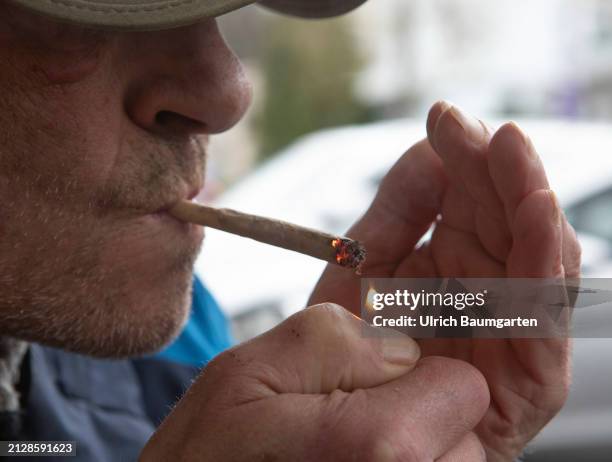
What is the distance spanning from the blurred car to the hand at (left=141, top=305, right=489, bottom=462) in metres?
0.37

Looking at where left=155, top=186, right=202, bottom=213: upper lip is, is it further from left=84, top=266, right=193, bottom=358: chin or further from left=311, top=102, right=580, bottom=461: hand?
left=311, top=102, right=580, bottom=461: hand

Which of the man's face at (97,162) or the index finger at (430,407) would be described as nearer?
the index finger at (430,407)

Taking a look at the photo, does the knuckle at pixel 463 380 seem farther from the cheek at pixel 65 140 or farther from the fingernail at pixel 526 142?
the cheek at pixel 65 140

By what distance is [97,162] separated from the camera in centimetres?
73

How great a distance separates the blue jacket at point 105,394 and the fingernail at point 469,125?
476 millimetres

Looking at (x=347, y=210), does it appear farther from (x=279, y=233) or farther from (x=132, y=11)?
(x=132, y=11)

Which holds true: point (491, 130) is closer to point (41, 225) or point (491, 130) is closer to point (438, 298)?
point (438, 298)

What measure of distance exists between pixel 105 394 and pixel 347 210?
1985 millimetres

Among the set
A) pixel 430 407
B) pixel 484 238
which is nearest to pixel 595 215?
pixel 484 238

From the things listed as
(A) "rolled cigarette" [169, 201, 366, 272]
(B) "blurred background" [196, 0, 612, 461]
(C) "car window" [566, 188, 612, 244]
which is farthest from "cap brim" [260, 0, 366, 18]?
(B) "blurred background" [196, 0, 612, 461]

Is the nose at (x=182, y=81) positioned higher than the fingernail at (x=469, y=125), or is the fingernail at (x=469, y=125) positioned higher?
the fingernail at (x=469, y=125)

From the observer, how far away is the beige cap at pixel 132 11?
603mm

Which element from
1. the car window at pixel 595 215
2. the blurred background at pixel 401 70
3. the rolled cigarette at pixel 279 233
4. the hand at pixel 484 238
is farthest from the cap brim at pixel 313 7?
the blurred background at pixel 401 70

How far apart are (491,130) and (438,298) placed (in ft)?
0.57
